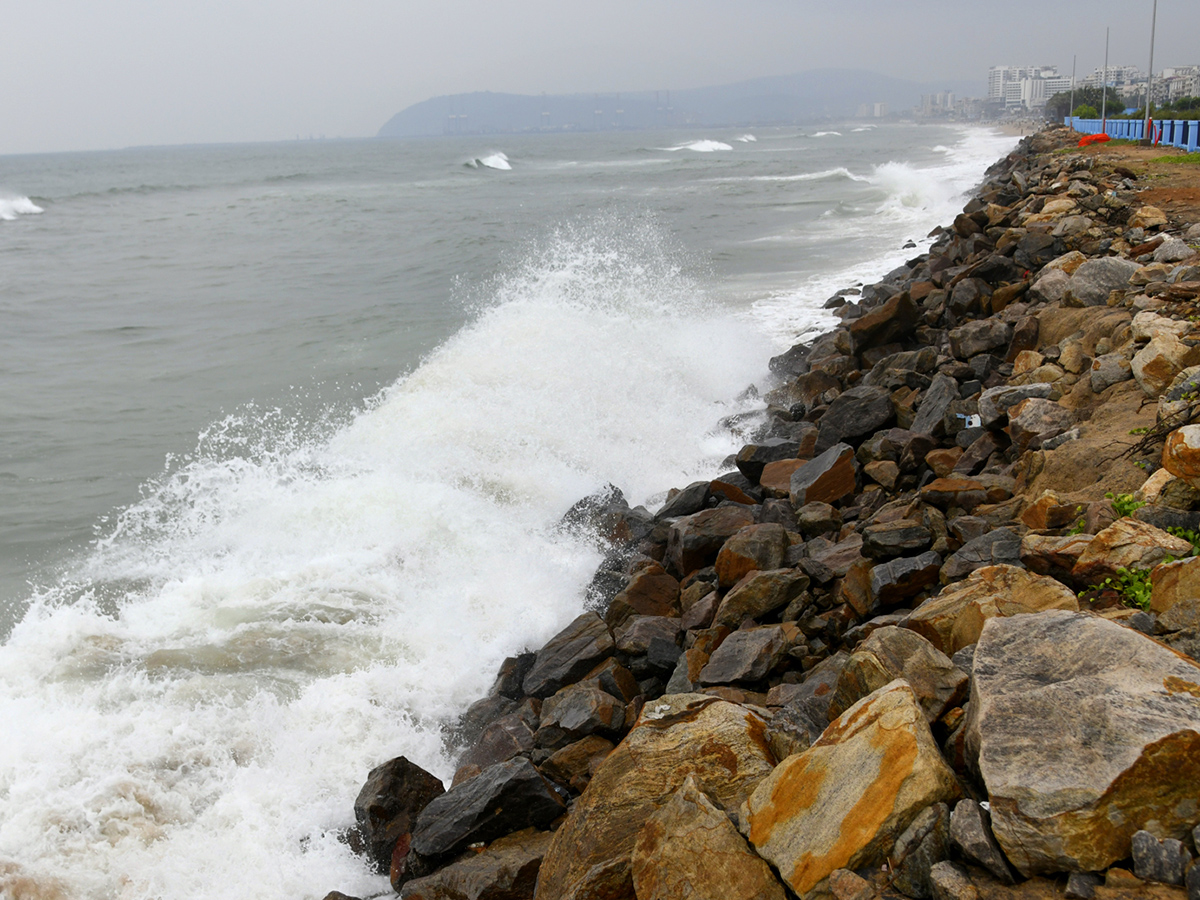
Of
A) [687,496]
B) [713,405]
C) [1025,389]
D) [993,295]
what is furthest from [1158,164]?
[687,496]

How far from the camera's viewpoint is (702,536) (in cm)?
687

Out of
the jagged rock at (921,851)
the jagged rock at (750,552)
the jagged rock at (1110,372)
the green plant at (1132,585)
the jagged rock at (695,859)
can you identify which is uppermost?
the jagged rock at (1110,372)

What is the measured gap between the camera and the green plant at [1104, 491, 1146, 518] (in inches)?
177

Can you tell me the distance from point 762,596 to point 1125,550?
219 centimetres

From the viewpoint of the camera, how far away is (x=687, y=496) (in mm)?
7863

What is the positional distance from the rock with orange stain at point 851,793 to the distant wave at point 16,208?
5502cm

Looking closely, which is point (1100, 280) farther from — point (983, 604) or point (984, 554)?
point (983, 604)

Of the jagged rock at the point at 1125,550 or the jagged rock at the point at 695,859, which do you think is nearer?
the jagged rock at the point at 695,859

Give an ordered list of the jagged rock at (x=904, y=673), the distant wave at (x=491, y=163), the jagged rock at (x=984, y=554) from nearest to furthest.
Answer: the jagged rock at (x=904, y=673) → the jagged rock at (x=984, y=554) → the distant wave at (x=491, y=163)

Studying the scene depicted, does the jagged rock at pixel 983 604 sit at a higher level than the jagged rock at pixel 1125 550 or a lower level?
lower

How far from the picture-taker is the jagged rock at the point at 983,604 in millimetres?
3805

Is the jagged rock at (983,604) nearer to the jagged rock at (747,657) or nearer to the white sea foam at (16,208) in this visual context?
the jagged rock at (747,657)

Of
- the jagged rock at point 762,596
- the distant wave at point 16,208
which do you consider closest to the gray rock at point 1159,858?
the jagged rock at point 762,596

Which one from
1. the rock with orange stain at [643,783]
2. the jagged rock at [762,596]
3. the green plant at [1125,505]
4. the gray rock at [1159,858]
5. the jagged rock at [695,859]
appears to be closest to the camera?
the gray rock at [1159,858]
